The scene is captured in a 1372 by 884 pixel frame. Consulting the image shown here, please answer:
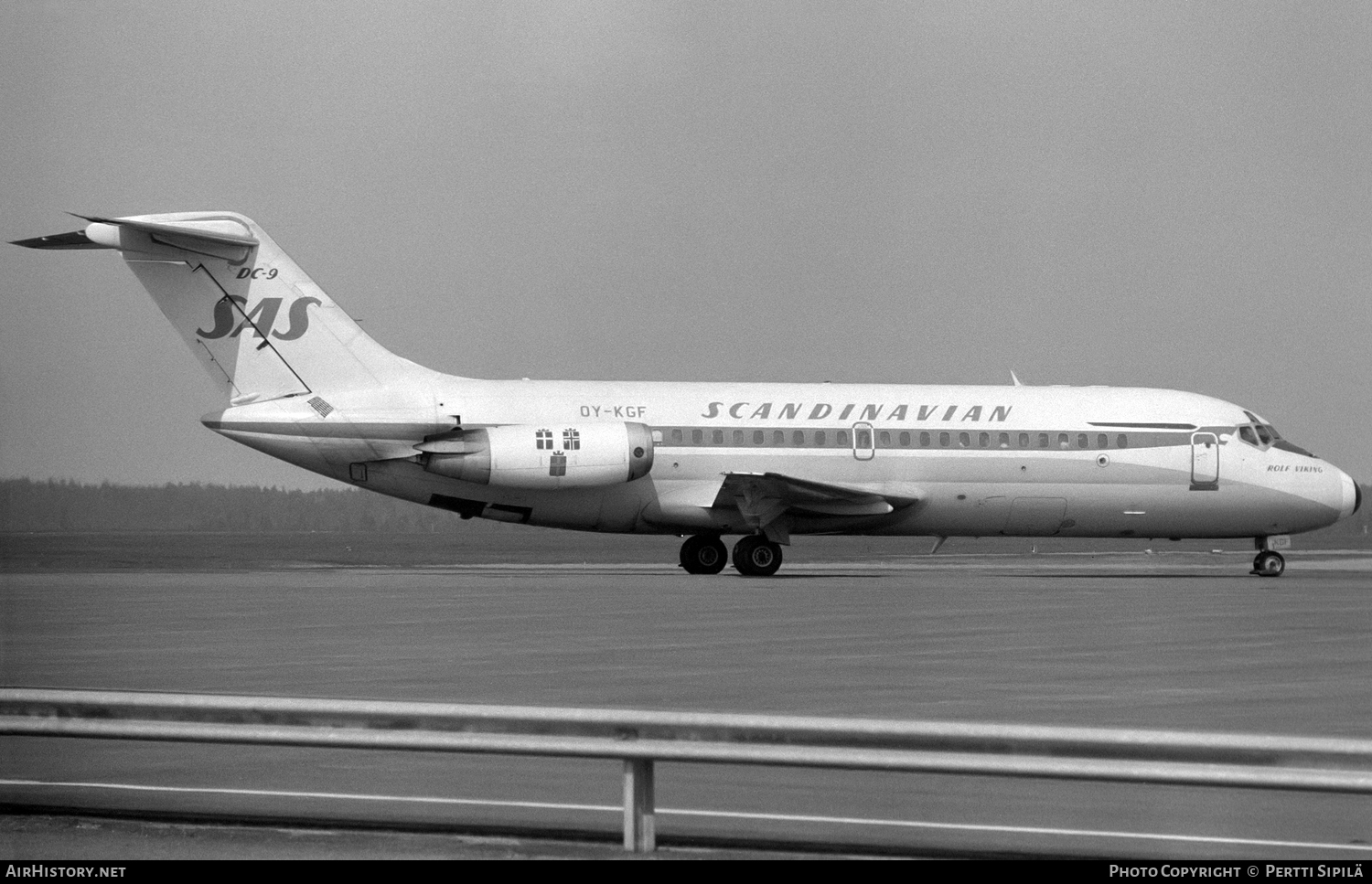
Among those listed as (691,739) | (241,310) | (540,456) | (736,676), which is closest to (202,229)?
(241,310)

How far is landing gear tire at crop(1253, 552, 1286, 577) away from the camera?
36281mm

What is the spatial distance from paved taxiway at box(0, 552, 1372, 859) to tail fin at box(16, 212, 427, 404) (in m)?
3.77


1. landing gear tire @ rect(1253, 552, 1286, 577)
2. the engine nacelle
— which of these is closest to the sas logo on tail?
the engine nacelle

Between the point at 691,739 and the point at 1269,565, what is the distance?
3095cm

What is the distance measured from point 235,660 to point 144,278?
18.3 metres

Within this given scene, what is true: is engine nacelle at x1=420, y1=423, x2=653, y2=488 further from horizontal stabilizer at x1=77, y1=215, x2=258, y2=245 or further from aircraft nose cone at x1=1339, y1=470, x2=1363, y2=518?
aircraft nose cone at x1=1339, y1=470, x2=1363, y2=518

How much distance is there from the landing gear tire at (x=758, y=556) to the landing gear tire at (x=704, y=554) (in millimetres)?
999

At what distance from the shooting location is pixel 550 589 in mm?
29312

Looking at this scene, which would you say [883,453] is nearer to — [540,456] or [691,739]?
[540,456]

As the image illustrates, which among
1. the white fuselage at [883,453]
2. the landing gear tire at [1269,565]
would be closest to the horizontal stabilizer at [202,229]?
the white fuselage at [883,453]

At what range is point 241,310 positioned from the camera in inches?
1297

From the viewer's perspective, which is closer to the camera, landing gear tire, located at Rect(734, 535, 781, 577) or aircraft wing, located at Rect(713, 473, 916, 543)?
aircraft wing, located at Rect(713, 473, 916, 543)
